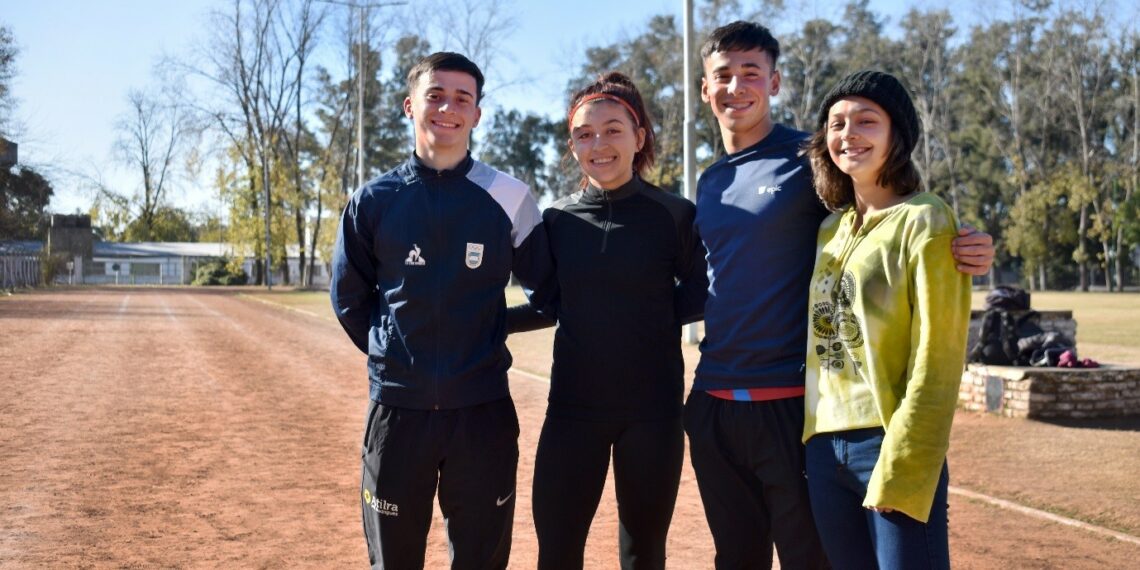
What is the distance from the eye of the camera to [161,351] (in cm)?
1609

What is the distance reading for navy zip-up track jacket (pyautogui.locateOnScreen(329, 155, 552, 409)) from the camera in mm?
3303

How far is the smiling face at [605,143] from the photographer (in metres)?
3.62

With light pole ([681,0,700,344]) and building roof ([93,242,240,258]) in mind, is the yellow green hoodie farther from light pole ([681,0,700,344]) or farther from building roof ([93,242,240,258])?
building roof ([93,242,240,258])

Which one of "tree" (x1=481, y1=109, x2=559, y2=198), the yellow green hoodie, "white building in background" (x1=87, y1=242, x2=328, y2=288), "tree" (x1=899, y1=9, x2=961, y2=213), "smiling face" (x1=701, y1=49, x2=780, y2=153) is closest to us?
the yellow green hoodie

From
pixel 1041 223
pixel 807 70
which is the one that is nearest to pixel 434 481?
pixel 807 70

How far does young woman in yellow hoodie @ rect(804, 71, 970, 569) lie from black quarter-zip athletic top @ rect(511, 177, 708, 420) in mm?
722

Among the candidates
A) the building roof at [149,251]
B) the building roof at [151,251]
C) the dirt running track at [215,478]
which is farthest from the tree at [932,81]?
the building roof at [151,251]

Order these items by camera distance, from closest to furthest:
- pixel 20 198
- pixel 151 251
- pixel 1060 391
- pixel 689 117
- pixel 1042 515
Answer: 1. pixel 1042 515
2. pixel 1060 391
3. pixel 689 117
4. pixel 20 198
5. pixel 151 251

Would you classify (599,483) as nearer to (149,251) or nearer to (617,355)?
(617,355)

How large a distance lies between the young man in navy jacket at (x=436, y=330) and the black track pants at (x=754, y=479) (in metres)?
0.71

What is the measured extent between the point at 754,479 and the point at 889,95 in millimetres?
1297

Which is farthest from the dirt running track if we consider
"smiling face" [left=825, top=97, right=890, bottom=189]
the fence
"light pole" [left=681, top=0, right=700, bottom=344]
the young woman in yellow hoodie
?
the fence

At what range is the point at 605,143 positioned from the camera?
3621mm

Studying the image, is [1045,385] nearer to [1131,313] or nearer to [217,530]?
[217,530]
